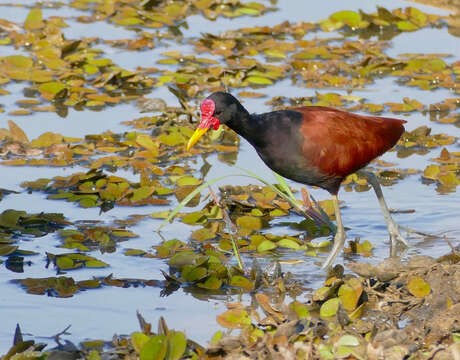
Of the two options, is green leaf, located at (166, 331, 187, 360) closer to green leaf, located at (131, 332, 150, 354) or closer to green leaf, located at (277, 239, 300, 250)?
green leaf, located at (131, 332, 150, 354)

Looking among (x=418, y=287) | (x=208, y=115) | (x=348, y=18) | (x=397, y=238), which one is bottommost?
(x=397, y=238)

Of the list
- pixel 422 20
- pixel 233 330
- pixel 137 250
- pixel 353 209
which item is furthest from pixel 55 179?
pixel 422 20

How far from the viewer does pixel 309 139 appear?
6379 mm

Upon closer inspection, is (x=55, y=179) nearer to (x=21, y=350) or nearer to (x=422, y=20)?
(x=21, y=350)

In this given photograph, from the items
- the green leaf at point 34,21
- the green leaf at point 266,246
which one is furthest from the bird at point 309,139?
the green leaf at point 34,21

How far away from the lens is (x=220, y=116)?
6211 mm

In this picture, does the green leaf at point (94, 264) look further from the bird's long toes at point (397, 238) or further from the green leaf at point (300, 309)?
the bird's long toes at point (397, 238)

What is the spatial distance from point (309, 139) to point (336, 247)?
27.7 inches

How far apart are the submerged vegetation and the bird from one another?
20 cm

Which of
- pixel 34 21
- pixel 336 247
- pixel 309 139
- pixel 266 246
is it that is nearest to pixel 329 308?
pixel 336 247

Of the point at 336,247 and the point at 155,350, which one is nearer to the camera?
the point at 155,350

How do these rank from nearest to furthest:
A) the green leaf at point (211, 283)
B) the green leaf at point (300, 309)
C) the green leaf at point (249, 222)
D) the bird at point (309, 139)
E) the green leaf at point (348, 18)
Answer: the green leaf at point (300, 309)
the green leaf at point (211, 283)
the bird at point (309, 139)
the green leaf at point (249, 222)
the green leaf at point (348, 18)

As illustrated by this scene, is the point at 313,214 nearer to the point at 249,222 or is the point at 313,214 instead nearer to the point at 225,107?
the point at 249,222

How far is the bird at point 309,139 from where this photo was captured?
6.25 m
